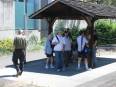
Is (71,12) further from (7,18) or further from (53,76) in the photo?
(7,18)

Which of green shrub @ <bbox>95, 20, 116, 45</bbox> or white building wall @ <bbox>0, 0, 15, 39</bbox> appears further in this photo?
green shrub @ <bbox>95, 20, 116, 45</bbox>

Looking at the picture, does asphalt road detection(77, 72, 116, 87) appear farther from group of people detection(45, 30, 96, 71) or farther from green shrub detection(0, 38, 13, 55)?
green shrub detection(0, 38, 13, 55)

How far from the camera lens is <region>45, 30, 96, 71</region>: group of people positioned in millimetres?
16828

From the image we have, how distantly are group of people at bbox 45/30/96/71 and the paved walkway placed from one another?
39 cm

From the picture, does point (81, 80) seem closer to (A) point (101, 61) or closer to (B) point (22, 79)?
(B) point (22, 79)

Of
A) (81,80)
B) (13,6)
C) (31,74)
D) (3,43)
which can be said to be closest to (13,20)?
(13,6)

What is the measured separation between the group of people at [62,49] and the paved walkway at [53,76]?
0.39 m

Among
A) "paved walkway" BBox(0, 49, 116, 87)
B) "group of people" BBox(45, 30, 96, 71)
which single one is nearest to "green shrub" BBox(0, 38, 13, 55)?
"paved walkway" BBox(0, 49, 116, 87)

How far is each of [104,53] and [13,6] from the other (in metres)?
6.76

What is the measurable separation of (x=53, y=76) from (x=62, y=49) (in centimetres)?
164

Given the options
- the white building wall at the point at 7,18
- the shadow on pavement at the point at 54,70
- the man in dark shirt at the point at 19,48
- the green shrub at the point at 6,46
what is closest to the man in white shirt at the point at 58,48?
the shadow on pavement at the point at 54,70

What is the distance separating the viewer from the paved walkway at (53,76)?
14.1m

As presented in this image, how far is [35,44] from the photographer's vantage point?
26031 millimetres

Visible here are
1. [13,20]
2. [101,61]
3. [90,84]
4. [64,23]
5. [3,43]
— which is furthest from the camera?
[64,23]
